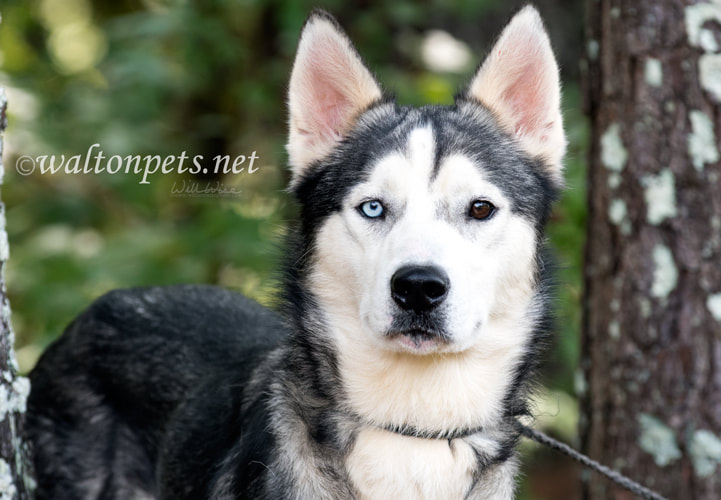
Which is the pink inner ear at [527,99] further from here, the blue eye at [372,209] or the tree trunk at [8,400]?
the tree trunk at [8,400]

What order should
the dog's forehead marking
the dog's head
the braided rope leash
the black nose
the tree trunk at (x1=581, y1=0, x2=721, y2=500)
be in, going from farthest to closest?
the tree trunk at (x1=581, y1=0, x2=721, y2=500), the braided rope leash, the dog's forehead marking, the dog's head, the black nose

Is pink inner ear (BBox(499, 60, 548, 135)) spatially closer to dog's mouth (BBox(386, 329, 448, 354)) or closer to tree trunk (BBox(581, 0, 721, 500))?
tree trunk (BBox(581, 0, 721, 500))

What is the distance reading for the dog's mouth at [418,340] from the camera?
2490mm

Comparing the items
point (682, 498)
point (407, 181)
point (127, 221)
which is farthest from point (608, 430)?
point (127, 221)

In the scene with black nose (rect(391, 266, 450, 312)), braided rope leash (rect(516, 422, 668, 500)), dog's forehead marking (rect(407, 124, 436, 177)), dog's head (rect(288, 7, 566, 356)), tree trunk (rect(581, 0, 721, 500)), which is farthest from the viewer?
tree trunk (rect(581, 0, 721, 500))

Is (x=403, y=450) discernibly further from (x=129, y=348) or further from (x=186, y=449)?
(x=129, y=348)

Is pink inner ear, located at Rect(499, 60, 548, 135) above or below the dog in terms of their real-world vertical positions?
above

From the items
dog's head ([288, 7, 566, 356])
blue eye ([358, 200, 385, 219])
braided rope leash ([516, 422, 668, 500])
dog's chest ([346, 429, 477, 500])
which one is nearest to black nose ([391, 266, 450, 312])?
dog's head ([288, 7, 566, 356])

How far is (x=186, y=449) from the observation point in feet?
10.1

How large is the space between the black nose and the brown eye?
1.14 feet

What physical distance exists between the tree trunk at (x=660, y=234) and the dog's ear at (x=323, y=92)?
1168mm

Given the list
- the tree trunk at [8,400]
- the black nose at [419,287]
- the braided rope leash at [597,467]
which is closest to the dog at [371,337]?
the black nose at [419,287]

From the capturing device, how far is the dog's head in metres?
2.47

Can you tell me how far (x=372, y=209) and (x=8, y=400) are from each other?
1.31m
